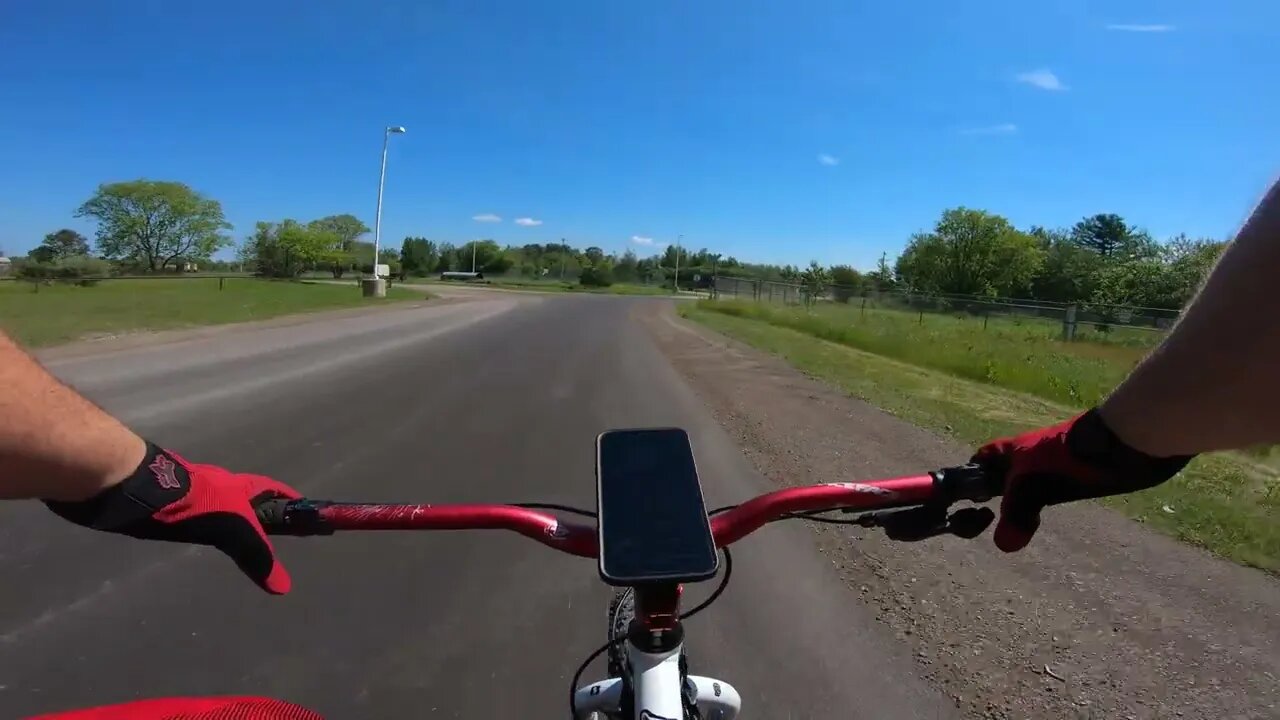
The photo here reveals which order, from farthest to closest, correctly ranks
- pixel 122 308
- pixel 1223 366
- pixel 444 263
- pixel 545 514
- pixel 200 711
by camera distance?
pixel 444 263 < pixel 122 308 < pixel 545 514 < pixel 1223 366 < pixel 200 711

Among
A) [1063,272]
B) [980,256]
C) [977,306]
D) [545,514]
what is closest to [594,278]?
[980,256]

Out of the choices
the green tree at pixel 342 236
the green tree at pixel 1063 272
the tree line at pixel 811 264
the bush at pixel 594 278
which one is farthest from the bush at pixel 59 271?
the green tree at pixel 1063 272

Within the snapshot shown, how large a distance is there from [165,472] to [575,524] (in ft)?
2.48

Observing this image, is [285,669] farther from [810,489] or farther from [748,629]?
[810,489]

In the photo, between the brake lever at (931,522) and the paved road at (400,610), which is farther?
the paved road at (400,610)

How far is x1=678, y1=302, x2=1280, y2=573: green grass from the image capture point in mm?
5141

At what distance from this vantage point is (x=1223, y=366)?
1.12 m

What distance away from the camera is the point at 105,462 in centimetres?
117

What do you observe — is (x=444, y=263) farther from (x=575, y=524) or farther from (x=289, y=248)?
Answer: (x=575, y=524)

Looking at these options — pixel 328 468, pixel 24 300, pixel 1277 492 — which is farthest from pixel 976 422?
pixel 24 300

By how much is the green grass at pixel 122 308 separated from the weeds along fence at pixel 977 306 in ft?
77.0

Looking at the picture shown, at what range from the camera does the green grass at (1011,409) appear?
202 inches

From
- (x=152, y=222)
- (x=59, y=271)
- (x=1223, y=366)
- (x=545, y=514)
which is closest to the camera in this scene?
(x=1223, y=366)

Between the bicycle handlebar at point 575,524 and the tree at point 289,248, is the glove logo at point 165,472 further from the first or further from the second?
the tree at point 289,248
